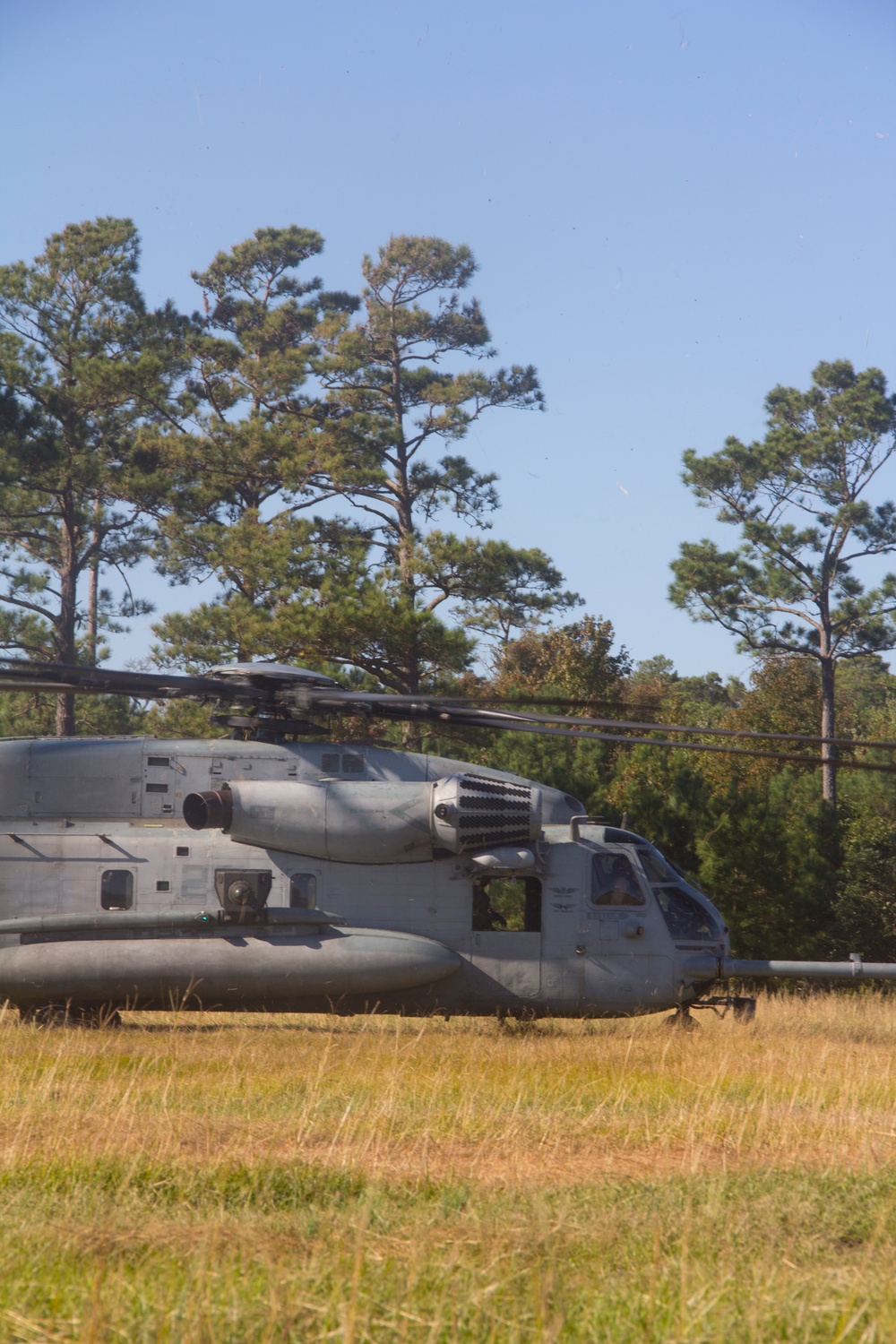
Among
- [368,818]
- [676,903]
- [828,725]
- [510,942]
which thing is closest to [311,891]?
[368,818]

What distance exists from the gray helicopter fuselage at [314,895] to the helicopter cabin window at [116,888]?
0.07 ft

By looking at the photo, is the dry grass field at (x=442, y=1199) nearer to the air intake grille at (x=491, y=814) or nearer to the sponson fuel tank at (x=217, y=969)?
the sponson fuel tank at (x=217, y=969)

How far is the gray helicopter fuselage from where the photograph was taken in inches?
477

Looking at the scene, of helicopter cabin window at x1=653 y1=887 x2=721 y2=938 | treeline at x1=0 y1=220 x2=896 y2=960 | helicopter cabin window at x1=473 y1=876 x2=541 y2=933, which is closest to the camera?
helicopter cabin window at x1=473 y1=876 x2=541 y2=933

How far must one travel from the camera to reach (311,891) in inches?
500


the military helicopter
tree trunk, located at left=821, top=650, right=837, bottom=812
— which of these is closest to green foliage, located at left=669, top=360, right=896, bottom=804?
tree trunk, located at left=821, top=650, right=837, bottom=812

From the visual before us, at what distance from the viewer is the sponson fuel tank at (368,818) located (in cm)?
1240

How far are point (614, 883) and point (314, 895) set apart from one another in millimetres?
3199

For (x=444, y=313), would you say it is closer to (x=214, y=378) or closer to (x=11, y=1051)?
(x=214, y=378)

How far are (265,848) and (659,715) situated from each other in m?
30.9

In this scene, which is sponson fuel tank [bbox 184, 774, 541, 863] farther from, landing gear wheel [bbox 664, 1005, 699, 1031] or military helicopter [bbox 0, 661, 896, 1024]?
landing gear wheel [bbox 664, 1005, 699, 1031]

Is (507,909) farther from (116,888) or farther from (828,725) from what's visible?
(828,725)

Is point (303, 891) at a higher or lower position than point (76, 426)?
lower

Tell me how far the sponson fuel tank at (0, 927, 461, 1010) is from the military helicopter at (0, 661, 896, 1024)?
0.8 inches
